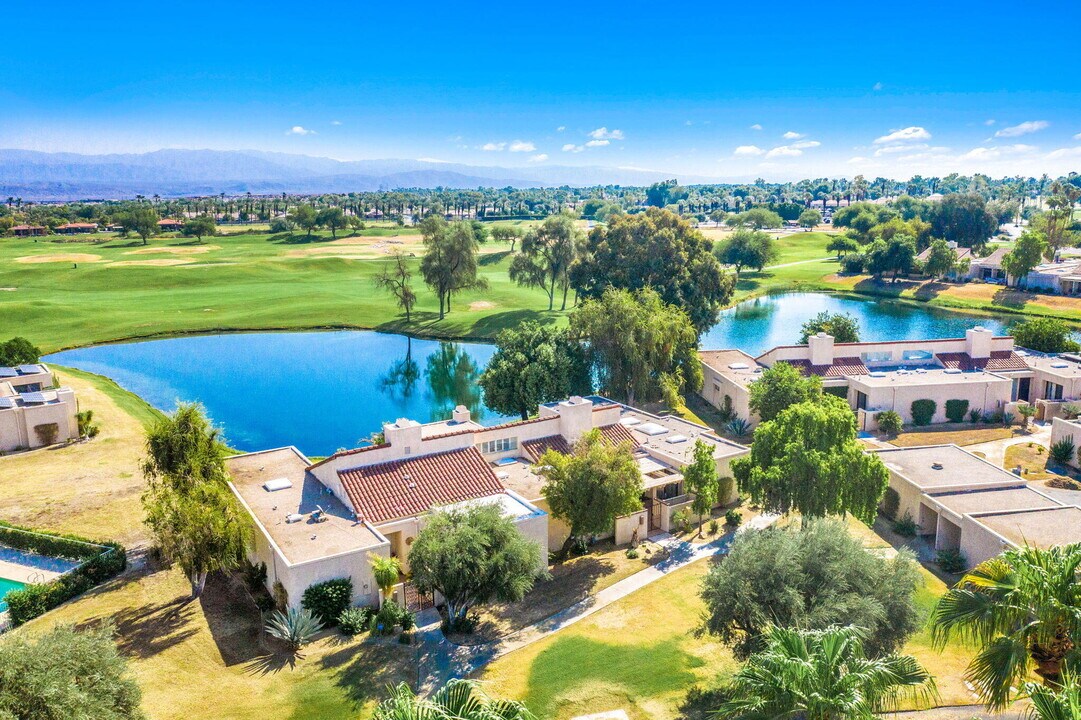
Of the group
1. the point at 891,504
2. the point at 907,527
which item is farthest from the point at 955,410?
the point at 907,527

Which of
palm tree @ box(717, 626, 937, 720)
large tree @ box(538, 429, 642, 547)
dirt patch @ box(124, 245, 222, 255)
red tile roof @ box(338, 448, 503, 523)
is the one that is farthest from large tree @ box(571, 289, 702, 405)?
dirt patch @ box(124, 245, 222, 255)

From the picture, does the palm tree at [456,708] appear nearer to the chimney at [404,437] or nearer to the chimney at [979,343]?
the chimney at [404,437]

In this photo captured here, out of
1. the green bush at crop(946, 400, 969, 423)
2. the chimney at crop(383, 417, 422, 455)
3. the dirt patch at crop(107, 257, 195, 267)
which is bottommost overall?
the green bush at crop(946, 400, 969, 423)

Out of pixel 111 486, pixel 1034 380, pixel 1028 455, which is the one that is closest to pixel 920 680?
pixel 1028 455

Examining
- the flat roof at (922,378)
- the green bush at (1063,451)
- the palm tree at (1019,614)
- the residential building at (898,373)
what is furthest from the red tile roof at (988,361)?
the palm tree at (1019,614)

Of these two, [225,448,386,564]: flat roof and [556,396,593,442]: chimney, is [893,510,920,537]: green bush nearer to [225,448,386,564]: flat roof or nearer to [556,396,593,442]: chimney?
[556,396,593,442]: chimney

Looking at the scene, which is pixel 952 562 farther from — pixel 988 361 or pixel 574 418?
pixel 988 361
